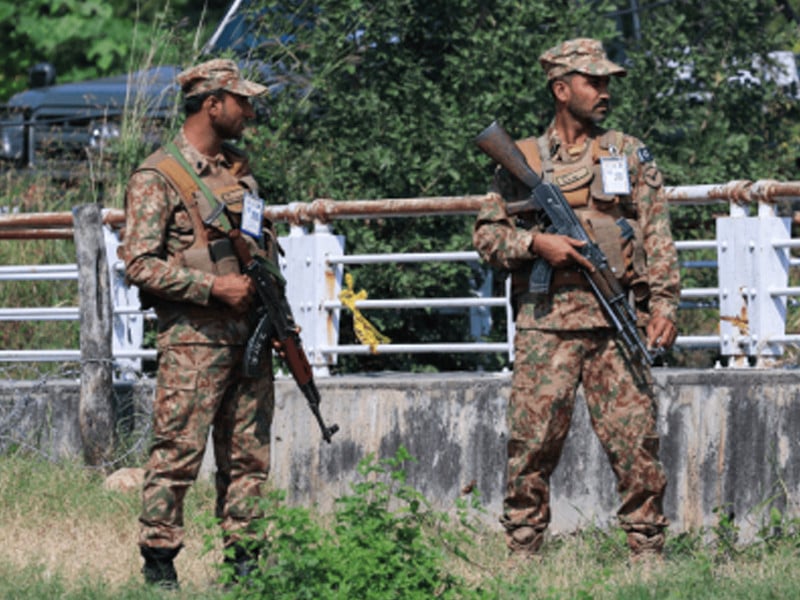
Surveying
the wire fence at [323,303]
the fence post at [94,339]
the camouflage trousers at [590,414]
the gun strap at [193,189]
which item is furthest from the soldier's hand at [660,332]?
the fence post at [94,339]

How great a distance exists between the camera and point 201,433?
21.0 feet

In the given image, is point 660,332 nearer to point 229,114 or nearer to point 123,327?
point 229,114

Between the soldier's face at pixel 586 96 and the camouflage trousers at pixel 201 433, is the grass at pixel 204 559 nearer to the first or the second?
the camouflage trousers at pixel 201 433

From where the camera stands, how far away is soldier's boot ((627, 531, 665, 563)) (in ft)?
21.7

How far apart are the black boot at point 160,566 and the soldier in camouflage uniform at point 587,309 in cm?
131

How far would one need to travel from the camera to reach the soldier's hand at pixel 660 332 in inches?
257

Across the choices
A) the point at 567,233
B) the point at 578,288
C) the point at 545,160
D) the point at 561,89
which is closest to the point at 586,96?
the point at 561,89

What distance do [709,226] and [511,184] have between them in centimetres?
411

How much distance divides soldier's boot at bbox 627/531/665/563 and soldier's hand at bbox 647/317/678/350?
72cm

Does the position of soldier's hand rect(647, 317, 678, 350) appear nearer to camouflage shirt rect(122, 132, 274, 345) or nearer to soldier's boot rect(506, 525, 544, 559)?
soldier's boot rect(506, 525, 544, 559)

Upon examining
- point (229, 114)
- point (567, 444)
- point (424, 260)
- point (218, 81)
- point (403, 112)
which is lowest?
point (567, 444)

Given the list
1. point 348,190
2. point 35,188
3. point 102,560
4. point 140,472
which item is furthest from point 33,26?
point 102,560

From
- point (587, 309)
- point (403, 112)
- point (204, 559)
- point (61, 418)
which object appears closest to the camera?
point (587, 309)

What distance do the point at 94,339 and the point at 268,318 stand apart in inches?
110
